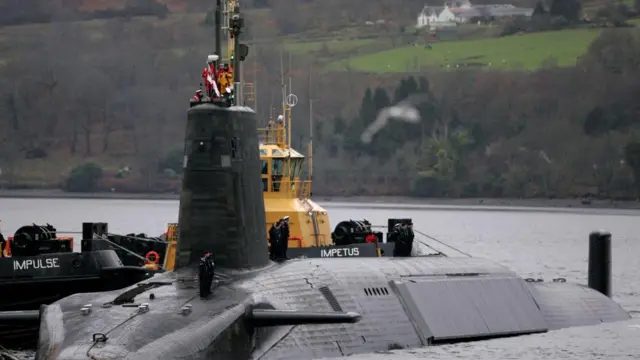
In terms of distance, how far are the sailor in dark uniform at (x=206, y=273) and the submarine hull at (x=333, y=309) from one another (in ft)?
0.52

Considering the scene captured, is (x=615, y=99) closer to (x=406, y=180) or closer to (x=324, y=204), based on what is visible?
(x=406, y=180)

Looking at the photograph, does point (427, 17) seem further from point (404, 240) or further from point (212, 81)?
point (212, 81)

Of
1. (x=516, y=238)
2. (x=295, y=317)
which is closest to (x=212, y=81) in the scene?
(x=295, y=317)

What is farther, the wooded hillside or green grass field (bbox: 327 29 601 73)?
green grass field (bbox: 327 29 601 73)

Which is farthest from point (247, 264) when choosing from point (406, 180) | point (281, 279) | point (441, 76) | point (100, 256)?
point (441, 76)

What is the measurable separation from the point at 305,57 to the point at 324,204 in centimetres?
1904

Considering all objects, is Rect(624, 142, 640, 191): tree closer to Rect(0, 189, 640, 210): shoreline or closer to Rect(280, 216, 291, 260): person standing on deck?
Rect(0, 189, 640, 210): shoreline

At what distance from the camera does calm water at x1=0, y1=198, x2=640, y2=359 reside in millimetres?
31281

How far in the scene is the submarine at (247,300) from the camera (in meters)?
20.7

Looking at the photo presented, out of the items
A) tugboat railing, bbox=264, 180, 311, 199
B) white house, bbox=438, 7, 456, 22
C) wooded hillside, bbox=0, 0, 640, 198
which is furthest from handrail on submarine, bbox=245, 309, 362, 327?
white house, bbox=438, 7, 456, 22

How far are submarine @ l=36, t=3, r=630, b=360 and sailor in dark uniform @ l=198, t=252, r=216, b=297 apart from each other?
0.56 feet

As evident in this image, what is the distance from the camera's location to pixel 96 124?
105438 millimetres

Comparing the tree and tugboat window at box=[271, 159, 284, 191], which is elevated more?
tugboat window at box=[271, 159, 284, 191]

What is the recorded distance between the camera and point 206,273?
22.3 meters
